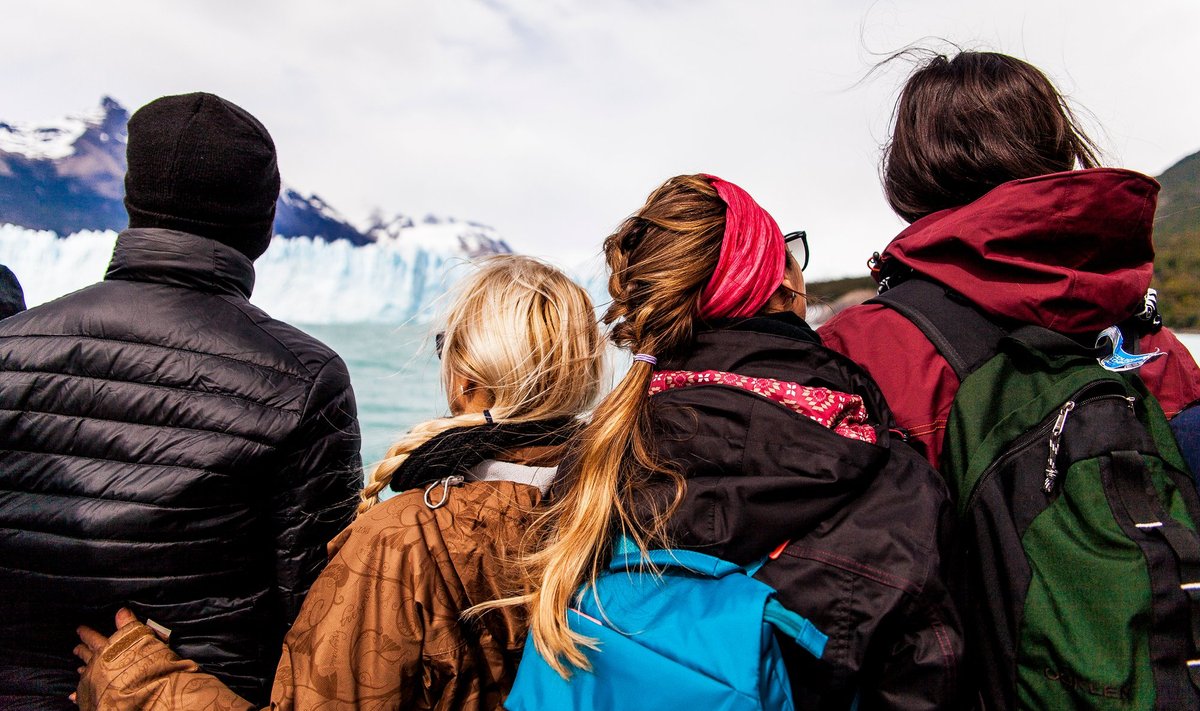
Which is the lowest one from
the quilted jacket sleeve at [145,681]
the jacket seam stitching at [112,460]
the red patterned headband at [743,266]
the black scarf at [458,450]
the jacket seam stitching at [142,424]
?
the quilted jacket sleeve at [145,681]

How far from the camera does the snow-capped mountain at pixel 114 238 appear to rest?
10.5 metres

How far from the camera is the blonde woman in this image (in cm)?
123

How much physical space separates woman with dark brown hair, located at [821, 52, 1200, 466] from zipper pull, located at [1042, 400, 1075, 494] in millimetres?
178

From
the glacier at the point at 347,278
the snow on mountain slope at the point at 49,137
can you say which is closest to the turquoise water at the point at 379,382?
the glacier at the point at 347,278

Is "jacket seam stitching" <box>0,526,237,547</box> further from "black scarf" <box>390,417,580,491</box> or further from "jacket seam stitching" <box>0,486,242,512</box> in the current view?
"black scarf" <box>390,417,580,491</box>

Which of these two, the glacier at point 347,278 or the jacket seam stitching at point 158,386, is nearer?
the jacket seam stitching at point 158,386

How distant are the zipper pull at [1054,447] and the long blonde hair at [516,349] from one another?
2.91 feet

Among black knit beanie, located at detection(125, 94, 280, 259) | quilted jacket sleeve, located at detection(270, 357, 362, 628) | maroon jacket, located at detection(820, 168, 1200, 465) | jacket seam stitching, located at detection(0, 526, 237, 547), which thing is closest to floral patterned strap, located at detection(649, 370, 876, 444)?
maroon jacket, located at detection(820, 168, 1200, 465)

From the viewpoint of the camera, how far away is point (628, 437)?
1290mm

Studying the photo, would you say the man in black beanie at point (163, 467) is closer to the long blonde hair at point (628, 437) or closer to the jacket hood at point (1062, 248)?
the long blonde hair at point (628, 437)

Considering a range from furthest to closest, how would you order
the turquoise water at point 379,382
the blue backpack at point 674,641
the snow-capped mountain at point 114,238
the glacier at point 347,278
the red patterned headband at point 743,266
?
the glacier at point 347,278 < the turquoise water at point 379,382 < the snow-capped mountain at point 114,238 < the red patterned headband at point 743,266 < the blue backpack at point 674,641

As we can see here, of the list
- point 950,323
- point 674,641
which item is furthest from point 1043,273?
point 674,641

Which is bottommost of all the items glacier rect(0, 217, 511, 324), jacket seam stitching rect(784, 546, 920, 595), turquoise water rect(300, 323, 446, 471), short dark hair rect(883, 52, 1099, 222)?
turquoise water rect(300, 323, 446, 471)

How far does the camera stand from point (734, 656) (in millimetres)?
Answer: 954
